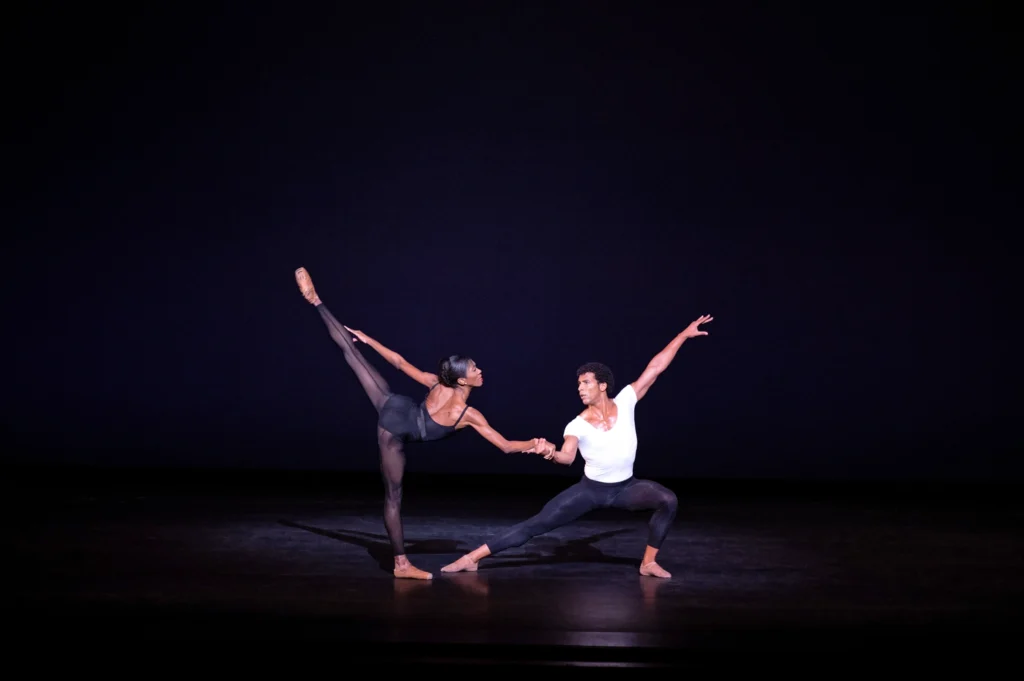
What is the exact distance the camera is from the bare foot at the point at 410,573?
4.28 metres

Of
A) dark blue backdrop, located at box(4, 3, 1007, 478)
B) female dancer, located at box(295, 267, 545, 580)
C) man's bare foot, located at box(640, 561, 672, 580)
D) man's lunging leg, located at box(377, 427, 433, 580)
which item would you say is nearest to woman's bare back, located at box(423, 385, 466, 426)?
female dancer, located at box(295, 267, 545, 580)

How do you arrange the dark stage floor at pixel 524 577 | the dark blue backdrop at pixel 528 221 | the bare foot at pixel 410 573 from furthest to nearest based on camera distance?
the dark blue backdrop at pixel 528 221 < the bare foot at pixel 410 573 < the dark stage floor at pixel 524 577

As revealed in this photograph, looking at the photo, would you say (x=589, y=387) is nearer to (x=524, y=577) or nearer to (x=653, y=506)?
(x=653, y=506)

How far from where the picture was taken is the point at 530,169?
7391 millimetres

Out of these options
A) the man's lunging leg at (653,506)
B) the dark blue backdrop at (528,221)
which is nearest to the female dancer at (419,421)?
the man's lunging leg at (653,506)

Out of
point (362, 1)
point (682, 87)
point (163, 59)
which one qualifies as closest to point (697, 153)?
point (682, 87)

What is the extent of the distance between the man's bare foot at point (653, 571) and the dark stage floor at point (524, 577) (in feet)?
0.15

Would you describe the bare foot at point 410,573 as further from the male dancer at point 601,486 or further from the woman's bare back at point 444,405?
the woman's bare back at point 444,405

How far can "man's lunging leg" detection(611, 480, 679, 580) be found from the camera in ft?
14.3

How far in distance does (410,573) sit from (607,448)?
99 centimetres

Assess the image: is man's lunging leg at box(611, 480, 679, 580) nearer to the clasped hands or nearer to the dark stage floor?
the dark stage floor

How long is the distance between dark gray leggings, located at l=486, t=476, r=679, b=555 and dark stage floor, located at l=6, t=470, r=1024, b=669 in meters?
0.18

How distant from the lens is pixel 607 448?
435 cm

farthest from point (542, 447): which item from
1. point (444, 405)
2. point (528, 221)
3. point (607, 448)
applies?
point (528, 221)
